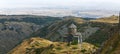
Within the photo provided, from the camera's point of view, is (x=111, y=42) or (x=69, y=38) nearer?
(x=111, y=42)

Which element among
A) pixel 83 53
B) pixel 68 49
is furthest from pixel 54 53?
pixel 83 53

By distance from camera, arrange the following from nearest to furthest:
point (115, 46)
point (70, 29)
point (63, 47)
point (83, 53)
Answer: point (115, 46), point (83, 53), point (70, 29), point (63, 47)

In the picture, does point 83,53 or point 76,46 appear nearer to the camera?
point 83,53

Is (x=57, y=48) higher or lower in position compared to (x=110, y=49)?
lower

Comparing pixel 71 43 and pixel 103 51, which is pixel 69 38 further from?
pixel 103 51

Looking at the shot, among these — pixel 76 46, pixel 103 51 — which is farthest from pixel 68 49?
pixel 103 51

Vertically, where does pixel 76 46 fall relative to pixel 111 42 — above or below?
below

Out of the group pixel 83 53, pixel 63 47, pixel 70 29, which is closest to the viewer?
pixel 83 53

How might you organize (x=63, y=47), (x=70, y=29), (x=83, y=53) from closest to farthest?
(x=83, y=53), (x=70, y=29), (x=63, y=47)

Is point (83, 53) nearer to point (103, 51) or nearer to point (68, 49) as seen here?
point (68, 49)
